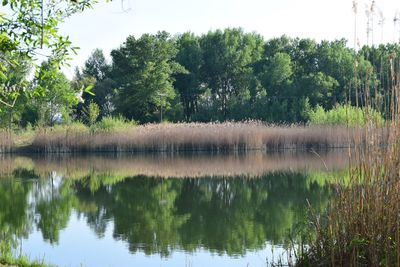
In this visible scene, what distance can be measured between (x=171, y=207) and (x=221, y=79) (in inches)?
→ 1219

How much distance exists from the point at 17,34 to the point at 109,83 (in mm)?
37805

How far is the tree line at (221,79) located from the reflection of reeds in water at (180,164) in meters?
10.1

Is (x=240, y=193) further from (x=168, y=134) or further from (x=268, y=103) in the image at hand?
(x=268, y=103)

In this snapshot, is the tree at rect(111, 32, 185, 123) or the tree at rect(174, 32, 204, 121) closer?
the tree at rect(111, 32, 185, 123)

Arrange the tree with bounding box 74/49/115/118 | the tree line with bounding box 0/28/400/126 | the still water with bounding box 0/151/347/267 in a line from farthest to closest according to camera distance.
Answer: the tree with bounding box 74/49/115/118 → the tree line with bounding box 0/28/400/126 → the still water with bounding box 0/151/347/267

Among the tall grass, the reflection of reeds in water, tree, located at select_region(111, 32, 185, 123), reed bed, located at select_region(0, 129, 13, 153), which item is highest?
tree, located at select_region(111, 32, 185, 123)

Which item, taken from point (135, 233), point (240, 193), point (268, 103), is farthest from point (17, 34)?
point (268, 103)

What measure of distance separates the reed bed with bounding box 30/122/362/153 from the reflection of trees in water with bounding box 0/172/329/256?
334 inches

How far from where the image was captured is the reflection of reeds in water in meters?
16.6

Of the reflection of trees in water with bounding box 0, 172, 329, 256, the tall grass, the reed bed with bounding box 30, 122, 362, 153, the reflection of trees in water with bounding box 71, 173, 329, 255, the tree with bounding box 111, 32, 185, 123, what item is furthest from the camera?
the tree with bounding box 111, 32, 185, 123

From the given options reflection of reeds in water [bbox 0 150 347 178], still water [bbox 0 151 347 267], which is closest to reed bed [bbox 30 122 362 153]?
reflection of reeds in water [bbox 0 150 347 178]

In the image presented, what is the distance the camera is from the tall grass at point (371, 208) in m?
4.18

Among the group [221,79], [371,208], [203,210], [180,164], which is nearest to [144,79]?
[221,79]

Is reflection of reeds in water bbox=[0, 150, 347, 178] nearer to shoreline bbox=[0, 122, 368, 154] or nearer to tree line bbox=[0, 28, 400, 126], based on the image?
shoreline bbox=[0, 122, 368, 154]
